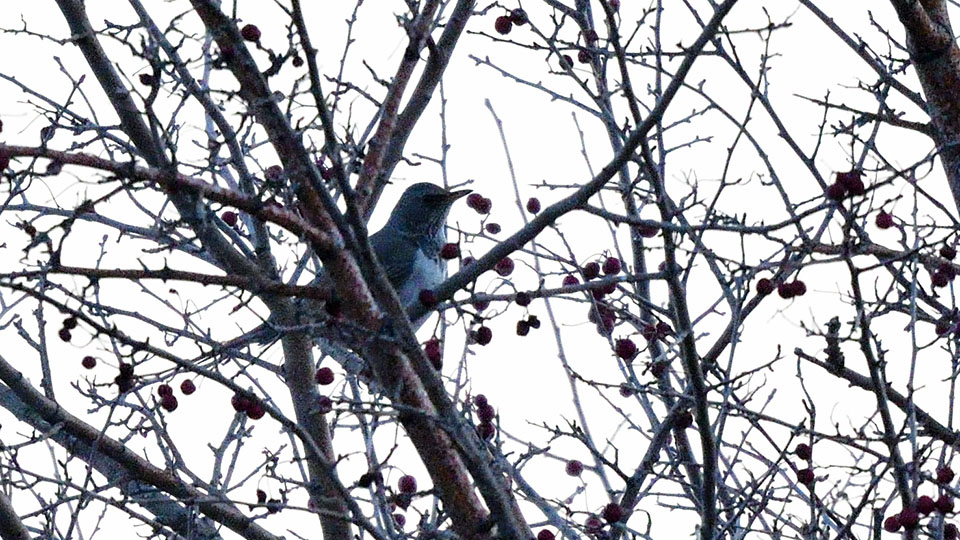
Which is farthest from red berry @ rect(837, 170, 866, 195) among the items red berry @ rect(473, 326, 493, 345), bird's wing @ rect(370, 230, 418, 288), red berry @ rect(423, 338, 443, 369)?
bird's wing @ rect(370, 230, 418, 288)

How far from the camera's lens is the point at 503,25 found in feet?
20.2

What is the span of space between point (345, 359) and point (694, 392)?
10.00ft

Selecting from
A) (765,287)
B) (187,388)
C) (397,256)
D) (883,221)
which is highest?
(397,256)

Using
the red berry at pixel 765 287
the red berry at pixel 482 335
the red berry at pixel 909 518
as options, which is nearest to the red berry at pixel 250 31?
the red berry at pixel 482 335

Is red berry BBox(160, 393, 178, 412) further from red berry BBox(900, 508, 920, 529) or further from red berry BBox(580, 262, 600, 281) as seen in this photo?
red berry BBox(900, 508, 920, 529)

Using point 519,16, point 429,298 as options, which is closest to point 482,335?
point 429,298

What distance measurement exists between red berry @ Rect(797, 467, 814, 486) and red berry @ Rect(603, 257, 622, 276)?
1062 mm

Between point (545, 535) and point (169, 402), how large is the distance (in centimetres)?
164

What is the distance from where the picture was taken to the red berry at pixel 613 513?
459cm

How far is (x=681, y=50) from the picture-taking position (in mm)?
4855

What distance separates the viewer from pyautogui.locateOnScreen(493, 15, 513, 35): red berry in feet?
20.2

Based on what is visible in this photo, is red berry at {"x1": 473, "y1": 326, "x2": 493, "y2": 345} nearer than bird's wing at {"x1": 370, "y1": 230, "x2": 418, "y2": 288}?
Yes

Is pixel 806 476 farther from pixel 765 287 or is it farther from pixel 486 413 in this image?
pixel 486 413

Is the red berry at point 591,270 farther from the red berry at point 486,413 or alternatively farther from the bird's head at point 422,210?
the bird's head at point 422,210
